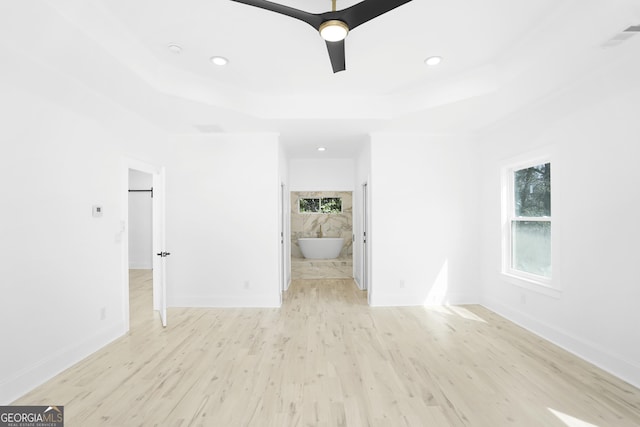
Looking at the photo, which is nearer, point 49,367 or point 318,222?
point 49,367

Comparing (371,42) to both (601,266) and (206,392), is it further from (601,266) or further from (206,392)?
(206,392)

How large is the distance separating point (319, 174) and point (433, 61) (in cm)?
389

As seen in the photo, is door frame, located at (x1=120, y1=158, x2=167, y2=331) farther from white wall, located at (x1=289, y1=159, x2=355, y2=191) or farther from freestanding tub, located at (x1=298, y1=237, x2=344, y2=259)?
freestanding tub, located at (x1=298, y1=237, x2=344, y2=259)

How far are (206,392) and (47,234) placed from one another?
1826 mm

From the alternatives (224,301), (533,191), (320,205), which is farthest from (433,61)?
(320,205)

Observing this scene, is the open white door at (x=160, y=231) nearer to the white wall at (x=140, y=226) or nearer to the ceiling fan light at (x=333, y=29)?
the ceiling fan light at (x=333, y=29)

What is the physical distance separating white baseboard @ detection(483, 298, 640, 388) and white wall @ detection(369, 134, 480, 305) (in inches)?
36.4

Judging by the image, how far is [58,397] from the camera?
7.36 feet

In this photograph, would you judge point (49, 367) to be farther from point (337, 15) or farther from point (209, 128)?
point (337, 15)

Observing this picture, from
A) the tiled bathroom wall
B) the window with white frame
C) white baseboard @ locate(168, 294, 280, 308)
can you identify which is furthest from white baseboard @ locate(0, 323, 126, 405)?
the tiled bathroom wall

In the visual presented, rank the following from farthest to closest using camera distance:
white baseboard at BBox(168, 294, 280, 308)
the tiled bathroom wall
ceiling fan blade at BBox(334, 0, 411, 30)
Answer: the tiled bathroom wall, white baseboard at BBox(168, 294, 280, 308), ceiling fan blade at BBox(334, 0, 411, 30)

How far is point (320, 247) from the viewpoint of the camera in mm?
7648

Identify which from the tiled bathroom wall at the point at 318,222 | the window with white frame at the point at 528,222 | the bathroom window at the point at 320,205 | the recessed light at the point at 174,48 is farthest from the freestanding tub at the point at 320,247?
the recessed light at the point at 174,48

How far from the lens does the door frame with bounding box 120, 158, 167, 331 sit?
350cm
